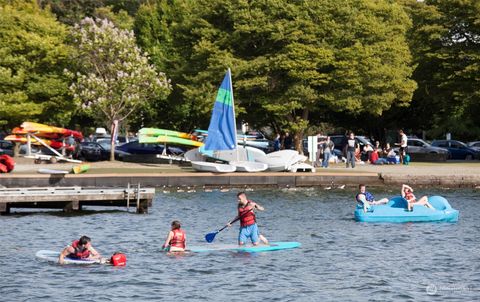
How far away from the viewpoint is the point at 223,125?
61.3 m

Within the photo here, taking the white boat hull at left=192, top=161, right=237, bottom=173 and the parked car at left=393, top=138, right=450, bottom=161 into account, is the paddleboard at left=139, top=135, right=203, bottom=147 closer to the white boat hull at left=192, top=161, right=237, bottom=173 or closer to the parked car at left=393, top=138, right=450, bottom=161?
the white boat hull at left=192, top=161, right=237, bottom=173

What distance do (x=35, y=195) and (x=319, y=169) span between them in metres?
23.2

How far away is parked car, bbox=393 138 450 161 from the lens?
245 feet

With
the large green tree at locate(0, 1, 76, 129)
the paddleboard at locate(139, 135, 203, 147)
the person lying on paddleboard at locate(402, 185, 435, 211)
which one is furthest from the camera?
the large green tree at locate(0, 1, 76, 129)

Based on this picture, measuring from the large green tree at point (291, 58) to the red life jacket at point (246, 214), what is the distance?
127 ft

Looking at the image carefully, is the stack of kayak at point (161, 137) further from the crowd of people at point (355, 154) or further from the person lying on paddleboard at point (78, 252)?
the person lying on paddleboard at point (78, 252)

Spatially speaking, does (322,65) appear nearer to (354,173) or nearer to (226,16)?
(226,16)

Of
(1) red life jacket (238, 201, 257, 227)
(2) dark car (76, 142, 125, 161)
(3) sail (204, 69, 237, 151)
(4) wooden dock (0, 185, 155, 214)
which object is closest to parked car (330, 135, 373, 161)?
(3) sail (204, 69, 237, 151)

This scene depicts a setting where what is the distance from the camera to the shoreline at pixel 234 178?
177ft

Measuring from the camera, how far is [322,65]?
7281cm

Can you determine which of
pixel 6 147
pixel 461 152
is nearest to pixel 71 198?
pixel 6 147

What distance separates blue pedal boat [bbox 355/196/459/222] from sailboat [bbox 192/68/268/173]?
17544 mm

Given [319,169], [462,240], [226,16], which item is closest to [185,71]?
[226,16]

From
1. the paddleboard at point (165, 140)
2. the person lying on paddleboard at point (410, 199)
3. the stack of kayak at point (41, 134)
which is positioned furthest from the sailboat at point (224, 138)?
the person lying on paddleboard at point (410, 199)
